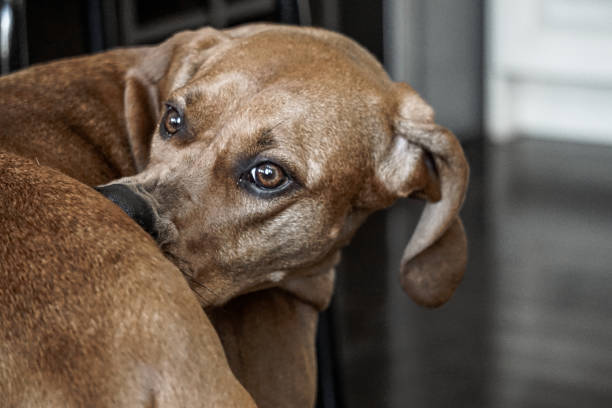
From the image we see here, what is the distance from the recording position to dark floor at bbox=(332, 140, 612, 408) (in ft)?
9.06

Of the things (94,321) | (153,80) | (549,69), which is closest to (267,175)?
(153,80)

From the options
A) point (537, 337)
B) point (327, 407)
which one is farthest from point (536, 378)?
A: point (327, 407)

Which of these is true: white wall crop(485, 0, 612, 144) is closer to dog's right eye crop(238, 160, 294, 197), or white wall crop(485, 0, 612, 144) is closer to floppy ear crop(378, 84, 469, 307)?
floppy ear crop(378, 84, 469, 307)

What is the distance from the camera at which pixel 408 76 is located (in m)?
4.57

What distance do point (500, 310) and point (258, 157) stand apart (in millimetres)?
2061

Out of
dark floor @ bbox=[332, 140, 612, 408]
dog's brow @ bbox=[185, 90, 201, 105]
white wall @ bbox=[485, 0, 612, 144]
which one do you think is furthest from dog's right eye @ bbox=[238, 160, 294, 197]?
white wall @ bbox=[485, 0, 612, 144]

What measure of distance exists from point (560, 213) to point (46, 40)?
89.7 inches

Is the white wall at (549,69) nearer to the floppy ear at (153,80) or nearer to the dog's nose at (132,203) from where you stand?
the floppy ear at (153,80)

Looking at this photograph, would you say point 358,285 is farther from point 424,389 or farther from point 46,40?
point 46,40

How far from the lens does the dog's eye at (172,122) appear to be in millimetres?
1428

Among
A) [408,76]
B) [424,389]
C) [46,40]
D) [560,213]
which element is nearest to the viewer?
[424,389]

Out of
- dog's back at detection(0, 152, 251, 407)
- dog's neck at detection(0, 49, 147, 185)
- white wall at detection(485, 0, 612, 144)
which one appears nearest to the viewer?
dog's back at detection(0, 152, 251, 407)

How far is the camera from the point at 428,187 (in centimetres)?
152

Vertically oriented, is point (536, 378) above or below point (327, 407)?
below
